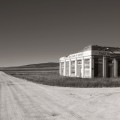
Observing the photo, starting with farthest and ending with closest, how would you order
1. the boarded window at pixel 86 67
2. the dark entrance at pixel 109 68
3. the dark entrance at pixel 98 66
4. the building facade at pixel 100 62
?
the dark entrance at pixel 109 68
the boarded window at pixel 86 67
the dark entrance at pixel 98 66
the building facade at pixel 100 62

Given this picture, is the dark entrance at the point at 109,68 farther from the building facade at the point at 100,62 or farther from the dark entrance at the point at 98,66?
the dark entrance at the point at 98,66

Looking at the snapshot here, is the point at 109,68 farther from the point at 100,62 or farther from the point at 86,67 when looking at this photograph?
the point at 86,67

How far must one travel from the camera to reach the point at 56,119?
10.1 m

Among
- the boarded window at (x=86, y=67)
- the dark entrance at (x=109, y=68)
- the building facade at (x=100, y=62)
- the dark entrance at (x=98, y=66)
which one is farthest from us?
the dark entrance at (x=109, y=68)

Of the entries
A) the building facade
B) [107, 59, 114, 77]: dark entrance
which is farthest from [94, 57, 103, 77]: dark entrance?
[107, 59, 114, 77]: dark entrance

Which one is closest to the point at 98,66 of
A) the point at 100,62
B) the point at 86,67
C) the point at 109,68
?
the point at 100,62

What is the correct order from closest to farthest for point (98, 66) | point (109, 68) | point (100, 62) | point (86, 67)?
point (98, 66) → point (100, 62) → point (109, 68) → point (86, 67)

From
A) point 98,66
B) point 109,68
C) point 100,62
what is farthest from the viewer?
point 109,68

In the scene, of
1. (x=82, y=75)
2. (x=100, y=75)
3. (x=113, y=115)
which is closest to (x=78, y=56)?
(x=82, y=75)

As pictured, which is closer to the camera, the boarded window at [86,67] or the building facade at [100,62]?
the building facade at [100,62]

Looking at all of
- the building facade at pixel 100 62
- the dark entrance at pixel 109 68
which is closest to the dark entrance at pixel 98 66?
the building facade at pixel 100 62

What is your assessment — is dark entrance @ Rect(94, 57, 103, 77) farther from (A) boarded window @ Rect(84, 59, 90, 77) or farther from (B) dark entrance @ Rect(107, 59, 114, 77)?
(B) dark entrance @ Rect(107, 59, 114, 77)

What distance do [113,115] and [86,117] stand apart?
180 cm

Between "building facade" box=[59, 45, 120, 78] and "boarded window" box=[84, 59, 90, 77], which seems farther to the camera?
"boarded window" box=[84, 59, 90, 77]
